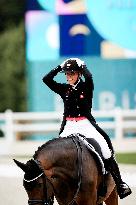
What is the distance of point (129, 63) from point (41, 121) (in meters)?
3.41

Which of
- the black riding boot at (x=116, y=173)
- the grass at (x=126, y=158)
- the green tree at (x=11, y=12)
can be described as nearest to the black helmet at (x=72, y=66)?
the black riding boot at (x=116, y=173)

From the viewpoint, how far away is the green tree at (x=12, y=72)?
4247 cm

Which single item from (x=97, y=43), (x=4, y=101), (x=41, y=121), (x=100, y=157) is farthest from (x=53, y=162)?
(x=4, y=101)

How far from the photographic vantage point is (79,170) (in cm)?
786

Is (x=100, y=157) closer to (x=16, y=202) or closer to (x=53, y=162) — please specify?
(x=53, y=162)

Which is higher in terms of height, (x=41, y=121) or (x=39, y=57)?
(x=39, y=57)

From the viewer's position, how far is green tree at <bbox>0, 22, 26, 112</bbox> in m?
42.5

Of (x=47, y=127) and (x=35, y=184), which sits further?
(x=47, y=127)

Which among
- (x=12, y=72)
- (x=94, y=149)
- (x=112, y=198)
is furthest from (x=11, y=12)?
(x=94, y=149)

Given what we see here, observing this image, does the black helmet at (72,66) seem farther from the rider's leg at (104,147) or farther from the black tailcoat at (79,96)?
the rider's leg at (104,147)

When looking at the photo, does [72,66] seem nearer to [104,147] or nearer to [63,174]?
[104,147]

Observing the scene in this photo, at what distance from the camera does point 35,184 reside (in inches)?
286

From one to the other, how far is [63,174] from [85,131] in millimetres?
846

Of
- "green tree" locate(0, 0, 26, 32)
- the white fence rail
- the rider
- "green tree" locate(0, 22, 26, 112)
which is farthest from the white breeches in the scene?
"green tree" locate(0, 0, 26, 32)
